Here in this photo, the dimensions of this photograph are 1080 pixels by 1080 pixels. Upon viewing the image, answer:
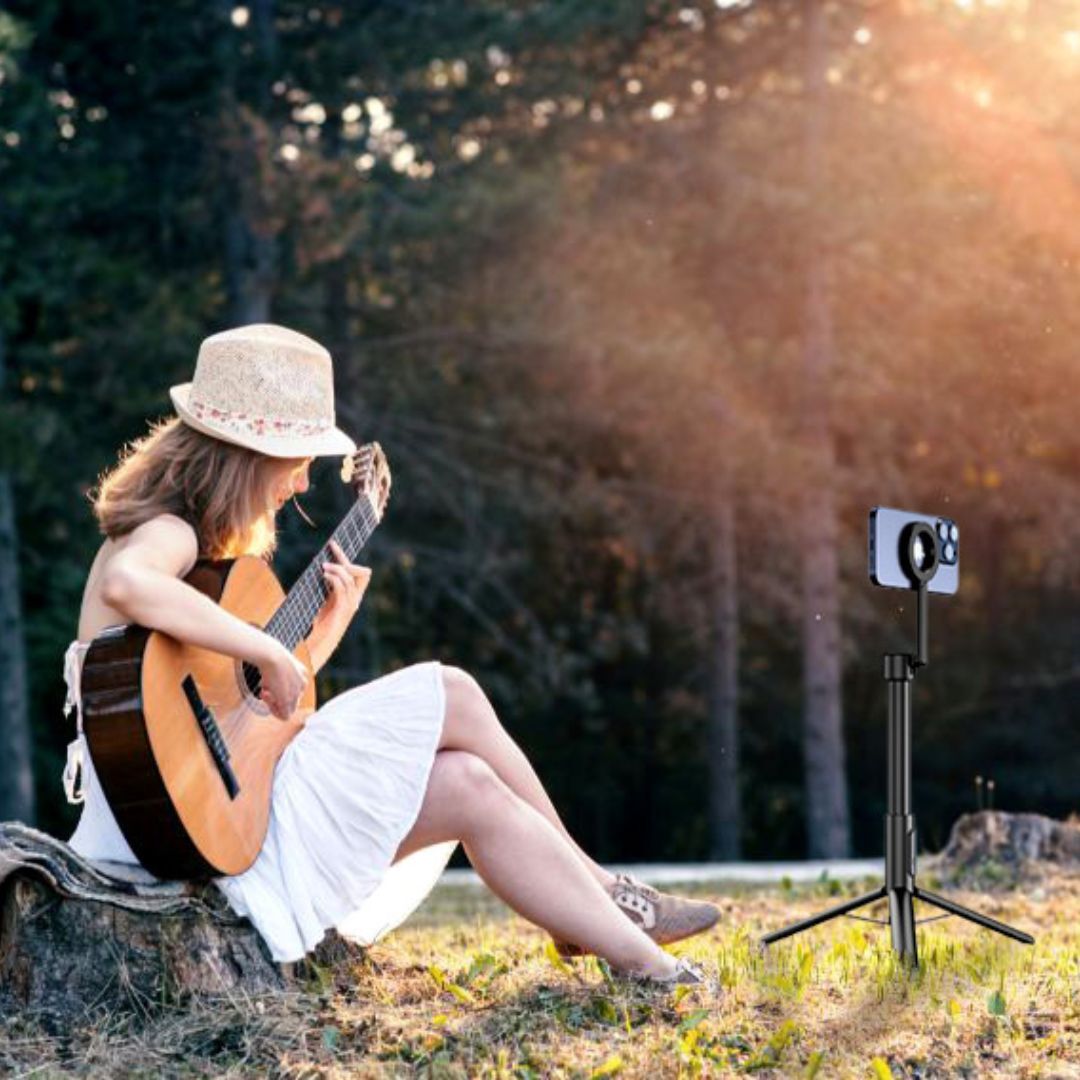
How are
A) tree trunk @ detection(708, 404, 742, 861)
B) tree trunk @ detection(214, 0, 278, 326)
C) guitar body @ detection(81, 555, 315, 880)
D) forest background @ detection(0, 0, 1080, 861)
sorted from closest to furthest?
guitar body @ detection(81, 555, 315, 880), tree trunk @ detection(214, 0, 278, 326), forest background @ detection(0, 0, 1080, 861), tree trunk @ detection(708, 404, 742, 861)

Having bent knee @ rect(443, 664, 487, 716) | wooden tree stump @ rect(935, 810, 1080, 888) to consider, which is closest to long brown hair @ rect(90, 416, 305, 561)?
bent knee @ rect(443, 664, 487, 716)

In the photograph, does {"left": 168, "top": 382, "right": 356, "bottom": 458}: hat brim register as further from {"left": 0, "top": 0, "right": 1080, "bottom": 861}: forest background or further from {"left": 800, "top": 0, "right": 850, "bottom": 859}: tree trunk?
{"left": 800, "top": 0, "right": 850, "bottom": 859}: tree trunk

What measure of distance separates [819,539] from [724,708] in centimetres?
281

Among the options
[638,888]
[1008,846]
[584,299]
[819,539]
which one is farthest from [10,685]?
[638,888]

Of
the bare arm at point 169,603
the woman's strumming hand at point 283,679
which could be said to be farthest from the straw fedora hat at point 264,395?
the woman's strumming hand at point 283,679

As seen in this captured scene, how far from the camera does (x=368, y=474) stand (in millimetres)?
4543

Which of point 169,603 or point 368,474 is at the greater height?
point 368,474

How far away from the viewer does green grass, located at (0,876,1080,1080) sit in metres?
3.76

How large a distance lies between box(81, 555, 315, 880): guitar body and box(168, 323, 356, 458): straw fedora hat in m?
0.27

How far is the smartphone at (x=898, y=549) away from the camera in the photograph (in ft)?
14.4

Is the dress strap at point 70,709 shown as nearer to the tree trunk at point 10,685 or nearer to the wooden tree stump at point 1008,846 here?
the wooden tree stump at point 1008,846

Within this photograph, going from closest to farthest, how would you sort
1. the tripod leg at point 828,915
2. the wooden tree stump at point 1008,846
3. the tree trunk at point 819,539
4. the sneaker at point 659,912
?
1. the sneaker at point 659,912
2. the tripod leg at point 828,915
3. the wooden tree stump at point 1008,846
4. the tree trunk at point 819,539

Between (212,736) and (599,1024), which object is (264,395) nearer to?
(212,736)

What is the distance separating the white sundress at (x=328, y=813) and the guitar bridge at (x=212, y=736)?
6.1 inches
